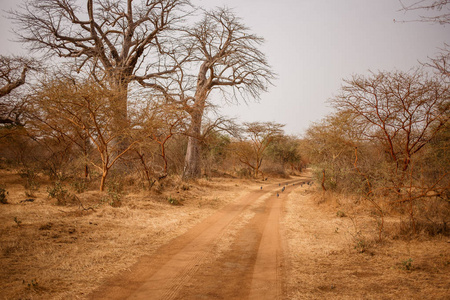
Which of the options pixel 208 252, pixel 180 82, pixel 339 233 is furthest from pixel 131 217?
pixel 180 82

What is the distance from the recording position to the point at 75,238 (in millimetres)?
4305

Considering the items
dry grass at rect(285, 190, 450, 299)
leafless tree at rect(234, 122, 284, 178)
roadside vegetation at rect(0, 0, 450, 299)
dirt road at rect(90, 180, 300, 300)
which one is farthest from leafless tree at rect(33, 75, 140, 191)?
leafless tree at rect(234, 122, 284, 178)

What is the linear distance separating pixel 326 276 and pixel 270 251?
4.04ft

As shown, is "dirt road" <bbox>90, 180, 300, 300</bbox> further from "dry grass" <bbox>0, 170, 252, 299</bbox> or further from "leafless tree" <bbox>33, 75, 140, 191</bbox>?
"leafless tree" <bbox>33, 75, 140, 191</bbox>

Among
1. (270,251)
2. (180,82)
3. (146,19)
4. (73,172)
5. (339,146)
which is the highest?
(146,19)

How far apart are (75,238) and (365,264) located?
502cm

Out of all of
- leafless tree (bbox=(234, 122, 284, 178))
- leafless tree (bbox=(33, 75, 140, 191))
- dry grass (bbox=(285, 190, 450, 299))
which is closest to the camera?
Result: dry grass (bbox=(285, 190, 450, 299))

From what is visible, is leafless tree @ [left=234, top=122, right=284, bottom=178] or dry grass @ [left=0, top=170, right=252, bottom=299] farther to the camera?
leafless tree @ [left=234, top=122, right=284, bottom=178]

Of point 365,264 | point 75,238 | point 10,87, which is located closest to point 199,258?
point 75,238

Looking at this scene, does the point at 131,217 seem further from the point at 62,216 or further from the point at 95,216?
the point at 62,216

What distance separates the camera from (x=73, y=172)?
9820mm

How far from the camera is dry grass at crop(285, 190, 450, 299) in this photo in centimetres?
281

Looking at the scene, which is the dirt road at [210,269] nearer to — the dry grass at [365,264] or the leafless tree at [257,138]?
the dry grass at [365,264]

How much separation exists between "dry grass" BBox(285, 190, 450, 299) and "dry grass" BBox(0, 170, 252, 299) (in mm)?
2598
